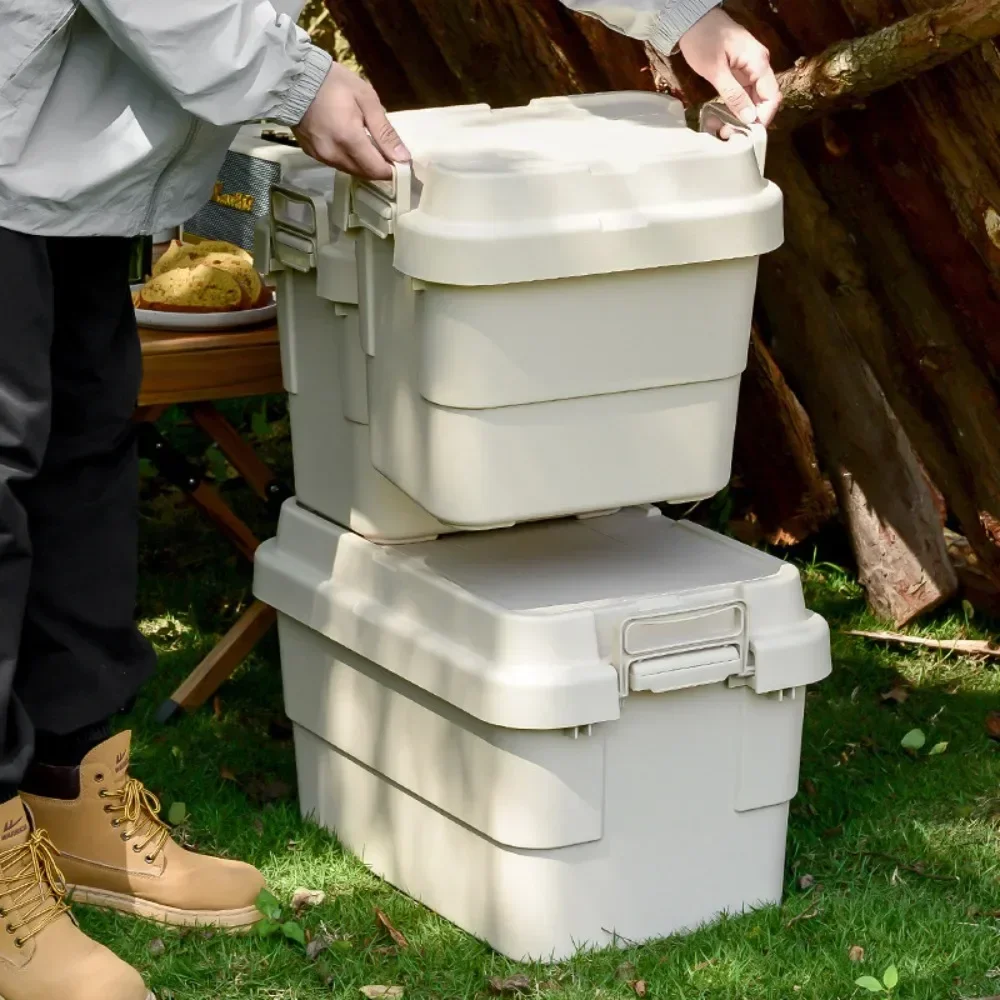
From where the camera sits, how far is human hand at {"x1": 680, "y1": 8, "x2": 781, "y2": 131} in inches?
107

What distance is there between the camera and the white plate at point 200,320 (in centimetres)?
318

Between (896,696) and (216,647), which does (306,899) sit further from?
(896,696)

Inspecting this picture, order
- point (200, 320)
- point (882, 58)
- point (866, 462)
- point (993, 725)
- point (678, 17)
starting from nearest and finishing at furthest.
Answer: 1. point (678, 17)
2. point (882, 58)
3. point (200, 320)
4. point (993, 725)
5. point (866, 462)

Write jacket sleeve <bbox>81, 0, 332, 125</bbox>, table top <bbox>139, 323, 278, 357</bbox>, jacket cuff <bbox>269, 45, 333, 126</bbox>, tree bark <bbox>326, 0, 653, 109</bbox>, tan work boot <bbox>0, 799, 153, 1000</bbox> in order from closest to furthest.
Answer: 1. jacket sleeve <bbox>81, 0, 332, 125</bbox>
2. jacket cuff <bbox>269, 45, 333, 126</bbox>
3. tan work boot <bbox>0, 799, 153, 1000</bbox>
4. table top <bbox>139, 323, 278, 357</bbox>
5. tree bark <bbox>326, 0, 653, 109</bbox>

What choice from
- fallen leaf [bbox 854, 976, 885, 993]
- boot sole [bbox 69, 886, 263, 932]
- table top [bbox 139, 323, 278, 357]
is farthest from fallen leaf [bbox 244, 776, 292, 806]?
fallen leaf [bbox 854, 976, 885, 993]

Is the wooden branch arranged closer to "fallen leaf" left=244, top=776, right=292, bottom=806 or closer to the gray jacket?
the gray jacket

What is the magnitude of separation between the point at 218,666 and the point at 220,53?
171cm

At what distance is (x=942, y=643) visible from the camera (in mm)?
3941

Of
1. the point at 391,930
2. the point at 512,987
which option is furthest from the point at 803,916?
the point at 391,930

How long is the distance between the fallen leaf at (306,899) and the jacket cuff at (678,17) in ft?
4.87

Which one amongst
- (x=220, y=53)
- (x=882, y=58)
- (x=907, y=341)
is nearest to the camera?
(x=220, y=53)

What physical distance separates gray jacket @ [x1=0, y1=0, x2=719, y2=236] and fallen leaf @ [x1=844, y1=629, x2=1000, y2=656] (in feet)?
6.96

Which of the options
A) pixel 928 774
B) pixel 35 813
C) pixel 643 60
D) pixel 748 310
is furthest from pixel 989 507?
pixel 35 813

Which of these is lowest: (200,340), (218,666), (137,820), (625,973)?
(218,666)
